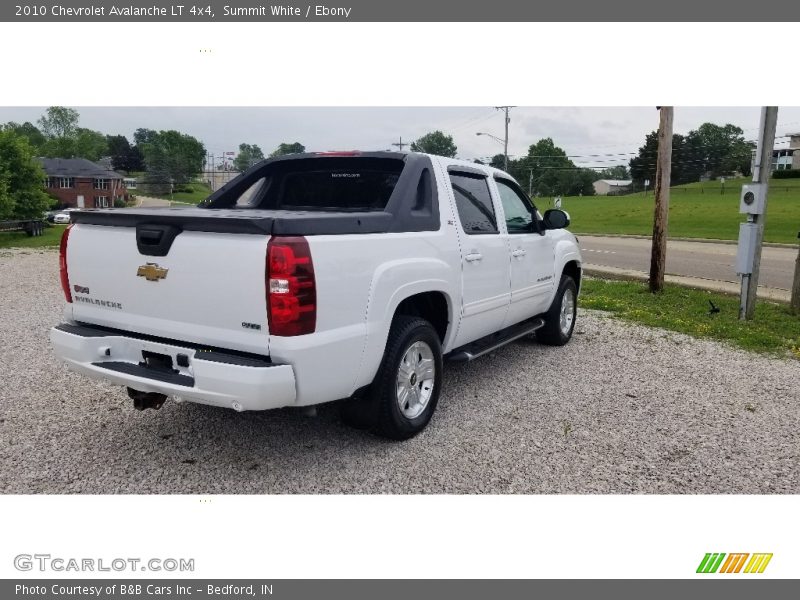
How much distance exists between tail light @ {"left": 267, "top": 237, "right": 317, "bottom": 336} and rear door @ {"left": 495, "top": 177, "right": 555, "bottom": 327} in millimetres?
2667

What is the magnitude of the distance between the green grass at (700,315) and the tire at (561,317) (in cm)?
184

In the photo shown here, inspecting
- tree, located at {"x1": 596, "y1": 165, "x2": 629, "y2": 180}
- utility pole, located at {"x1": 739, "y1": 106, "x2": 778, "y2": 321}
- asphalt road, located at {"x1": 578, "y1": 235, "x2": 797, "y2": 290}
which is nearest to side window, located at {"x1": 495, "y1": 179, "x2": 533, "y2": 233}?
utility pole, located at {"x1": 739, "y1": 106, "x2": 778, "y2": 321}

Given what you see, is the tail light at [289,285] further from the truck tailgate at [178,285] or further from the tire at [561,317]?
the tire at [561,317]

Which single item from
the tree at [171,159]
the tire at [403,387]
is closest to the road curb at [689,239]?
the tire at [403,387]

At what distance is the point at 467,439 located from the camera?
14.0 feet

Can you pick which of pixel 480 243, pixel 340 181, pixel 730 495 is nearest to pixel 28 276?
pixel 340 181

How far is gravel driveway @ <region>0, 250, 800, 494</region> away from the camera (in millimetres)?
3637

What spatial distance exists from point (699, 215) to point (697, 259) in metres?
27.0

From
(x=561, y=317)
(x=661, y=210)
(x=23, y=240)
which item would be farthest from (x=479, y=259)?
(x=23, y=240)

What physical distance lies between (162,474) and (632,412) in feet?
11.9

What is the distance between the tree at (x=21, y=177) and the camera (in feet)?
92.5

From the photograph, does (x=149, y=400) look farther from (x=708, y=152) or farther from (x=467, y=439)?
(x=708, y=152)

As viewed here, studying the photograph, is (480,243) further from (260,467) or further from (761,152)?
(761,152)

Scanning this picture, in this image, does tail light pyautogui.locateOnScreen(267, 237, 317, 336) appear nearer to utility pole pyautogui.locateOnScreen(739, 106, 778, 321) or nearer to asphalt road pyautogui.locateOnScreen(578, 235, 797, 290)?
utility pole pyautogui.locateOnScreen(739, 106, 778, 321)
